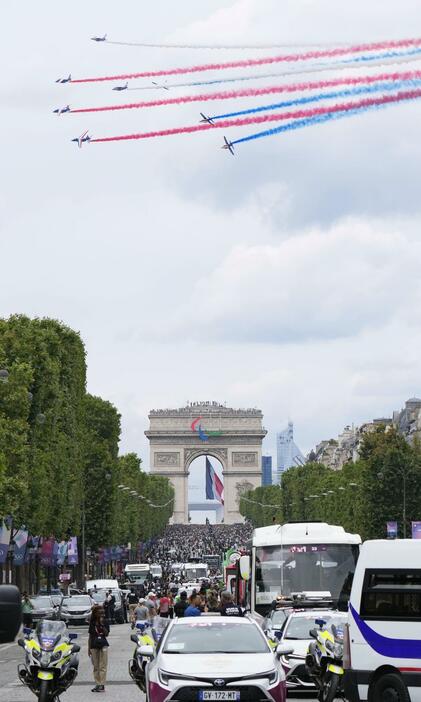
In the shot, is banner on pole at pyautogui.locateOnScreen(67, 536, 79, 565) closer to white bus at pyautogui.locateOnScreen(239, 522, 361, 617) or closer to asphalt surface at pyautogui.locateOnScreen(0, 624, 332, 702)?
asphalt surface at pyautogui.locateOnScreen(0, 624, 332, 702)

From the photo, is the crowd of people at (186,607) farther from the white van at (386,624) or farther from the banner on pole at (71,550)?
the banner on pole at (71,550)

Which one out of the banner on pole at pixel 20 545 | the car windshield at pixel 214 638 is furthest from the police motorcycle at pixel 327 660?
the banner on pole at pixel 20 545

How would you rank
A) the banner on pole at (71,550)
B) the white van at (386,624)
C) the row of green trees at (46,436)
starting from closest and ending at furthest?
the white van at (386,624) < the row of green trees at (46,436) < the banner on pole at (71,550)

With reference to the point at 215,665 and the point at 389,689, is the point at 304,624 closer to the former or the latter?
the point at 389,689

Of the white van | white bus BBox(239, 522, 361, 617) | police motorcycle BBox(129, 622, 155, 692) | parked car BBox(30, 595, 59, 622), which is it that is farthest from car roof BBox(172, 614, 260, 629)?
parked car BBox(30, 595, 59, 622)

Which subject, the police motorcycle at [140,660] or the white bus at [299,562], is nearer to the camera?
the police motorcycle at [140,660]

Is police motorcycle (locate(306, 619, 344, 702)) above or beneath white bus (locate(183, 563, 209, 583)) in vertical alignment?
beneath
